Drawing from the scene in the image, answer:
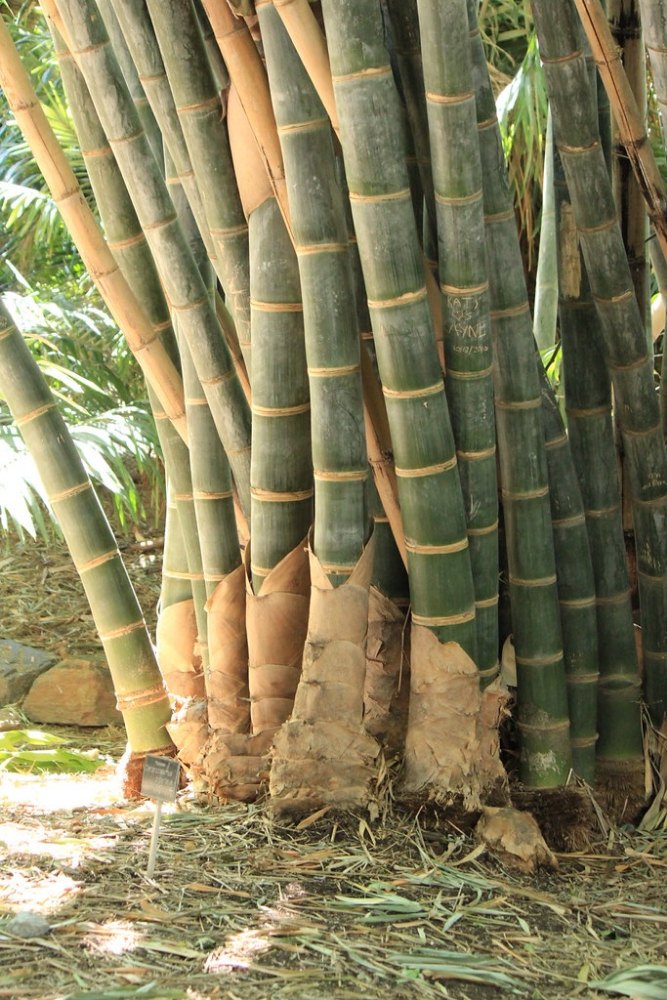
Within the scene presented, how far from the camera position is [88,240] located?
216 centimetres

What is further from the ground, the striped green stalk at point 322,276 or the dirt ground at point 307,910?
the striped green stalk at point 322,276

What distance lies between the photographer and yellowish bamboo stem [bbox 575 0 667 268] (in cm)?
180

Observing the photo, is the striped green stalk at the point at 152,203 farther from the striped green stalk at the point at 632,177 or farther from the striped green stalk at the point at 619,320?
the striped green stalk at the point at 632,177

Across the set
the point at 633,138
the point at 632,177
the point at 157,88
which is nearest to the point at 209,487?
the point at 157,88

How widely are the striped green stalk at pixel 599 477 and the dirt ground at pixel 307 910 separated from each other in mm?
264

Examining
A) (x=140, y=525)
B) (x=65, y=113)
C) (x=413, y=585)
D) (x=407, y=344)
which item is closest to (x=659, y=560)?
(x=413, y=585)

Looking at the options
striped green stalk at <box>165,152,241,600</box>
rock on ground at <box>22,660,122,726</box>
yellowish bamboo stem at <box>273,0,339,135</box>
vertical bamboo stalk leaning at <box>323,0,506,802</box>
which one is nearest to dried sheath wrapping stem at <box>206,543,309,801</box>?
striped green stalk at <box>165,152,241,600</box>

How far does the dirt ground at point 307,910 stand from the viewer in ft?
4.77

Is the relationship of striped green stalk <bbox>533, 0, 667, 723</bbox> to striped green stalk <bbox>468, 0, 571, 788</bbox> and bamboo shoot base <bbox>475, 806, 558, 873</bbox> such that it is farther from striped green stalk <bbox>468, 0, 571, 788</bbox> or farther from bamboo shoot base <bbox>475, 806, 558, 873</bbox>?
bamboo shoot base <bbox>475, 806, 558, 873</bbox>

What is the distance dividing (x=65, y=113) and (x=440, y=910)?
4567 millimetres

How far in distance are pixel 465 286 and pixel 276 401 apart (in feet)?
1.21

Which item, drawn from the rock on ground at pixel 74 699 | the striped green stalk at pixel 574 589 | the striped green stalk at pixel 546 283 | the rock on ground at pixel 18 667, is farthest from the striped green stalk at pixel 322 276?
the rock on ground at pixel 18 667

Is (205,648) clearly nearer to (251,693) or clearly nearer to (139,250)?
(251,693)

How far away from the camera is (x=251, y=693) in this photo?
2043 millimetres
